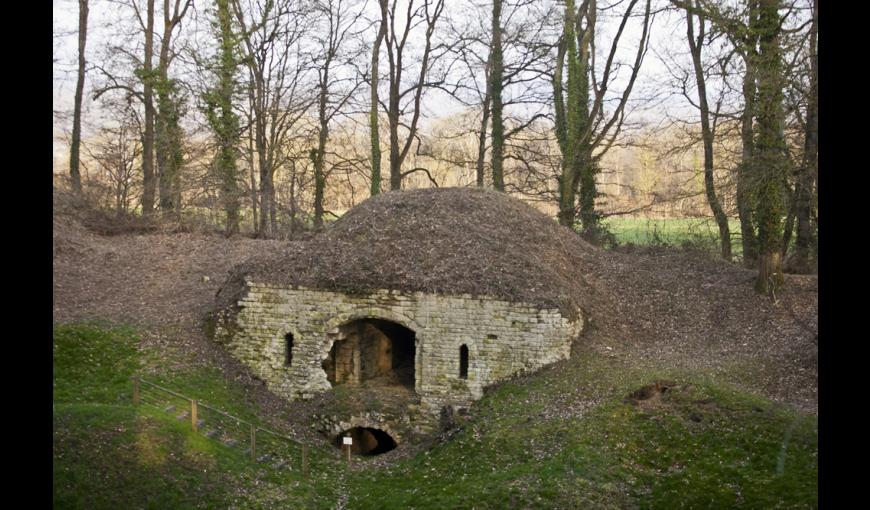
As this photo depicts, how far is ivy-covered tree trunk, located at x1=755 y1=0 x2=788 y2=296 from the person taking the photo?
13.5 metres

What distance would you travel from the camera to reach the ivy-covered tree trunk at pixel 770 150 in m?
13.5

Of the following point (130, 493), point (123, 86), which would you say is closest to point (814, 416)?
point (130, 493)

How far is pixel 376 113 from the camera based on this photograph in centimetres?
2669

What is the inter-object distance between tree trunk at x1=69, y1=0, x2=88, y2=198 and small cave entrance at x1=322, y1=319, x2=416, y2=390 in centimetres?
1472

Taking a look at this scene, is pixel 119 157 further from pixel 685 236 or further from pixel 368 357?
pixel 685 236

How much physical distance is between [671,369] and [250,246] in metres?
14.8

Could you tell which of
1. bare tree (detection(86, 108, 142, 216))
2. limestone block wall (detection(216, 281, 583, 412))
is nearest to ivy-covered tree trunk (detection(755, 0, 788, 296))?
limestone block wall (detection(216, 281, 583, 412))

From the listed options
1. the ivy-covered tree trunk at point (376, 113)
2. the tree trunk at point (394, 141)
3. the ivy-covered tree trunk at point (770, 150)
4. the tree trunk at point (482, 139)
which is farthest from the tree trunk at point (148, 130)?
the ivy-covered tree trunk at point (770, 150)

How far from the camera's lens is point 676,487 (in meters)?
9.56

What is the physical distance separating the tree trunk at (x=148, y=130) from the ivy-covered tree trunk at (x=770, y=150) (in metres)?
21.0

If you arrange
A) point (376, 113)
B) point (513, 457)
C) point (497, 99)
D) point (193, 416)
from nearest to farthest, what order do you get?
point (513, 457)
point (193, 416)
point (497, 99)
point (376, 113)

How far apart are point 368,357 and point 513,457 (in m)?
5.88

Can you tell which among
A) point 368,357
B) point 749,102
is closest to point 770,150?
point 749,102

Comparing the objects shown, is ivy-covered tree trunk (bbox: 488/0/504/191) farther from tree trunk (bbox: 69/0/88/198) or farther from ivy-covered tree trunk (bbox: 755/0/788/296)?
tree trunk (bbox: 69/0/88/198)
